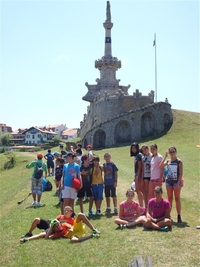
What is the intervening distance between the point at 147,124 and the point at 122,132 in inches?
135

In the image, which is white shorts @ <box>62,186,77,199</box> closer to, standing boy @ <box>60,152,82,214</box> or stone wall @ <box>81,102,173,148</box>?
standing boy @ <box>60,152,82,214</box>

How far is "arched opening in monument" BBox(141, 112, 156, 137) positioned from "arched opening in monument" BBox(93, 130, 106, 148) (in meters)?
5.42

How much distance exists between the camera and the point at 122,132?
46.0m

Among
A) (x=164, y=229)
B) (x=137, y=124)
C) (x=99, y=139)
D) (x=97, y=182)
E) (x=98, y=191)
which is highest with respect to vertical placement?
(x=137, y=124)

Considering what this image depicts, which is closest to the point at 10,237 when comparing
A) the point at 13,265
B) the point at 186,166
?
the point at 13,265

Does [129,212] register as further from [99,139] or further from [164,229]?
[99,139]

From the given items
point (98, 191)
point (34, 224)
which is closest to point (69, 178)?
point (98, 191)

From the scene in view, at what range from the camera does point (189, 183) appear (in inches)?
728

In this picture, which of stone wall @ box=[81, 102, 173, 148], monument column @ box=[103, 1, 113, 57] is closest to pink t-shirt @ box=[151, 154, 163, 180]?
stone wall @ box=[81, 102, 173, 148]

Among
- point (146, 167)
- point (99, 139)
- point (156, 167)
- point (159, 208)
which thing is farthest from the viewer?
point (99, 139)

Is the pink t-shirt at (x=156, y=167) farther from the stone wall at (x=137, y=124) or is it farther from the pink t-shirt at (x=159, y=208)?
the stone wall at (x=137, y=124)

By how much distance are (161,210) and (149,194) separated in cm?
124

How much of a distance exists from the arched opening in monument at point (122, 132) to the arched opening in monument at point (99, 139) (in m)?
2.22

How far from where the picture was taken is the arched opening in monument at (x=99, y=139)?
155 ft
